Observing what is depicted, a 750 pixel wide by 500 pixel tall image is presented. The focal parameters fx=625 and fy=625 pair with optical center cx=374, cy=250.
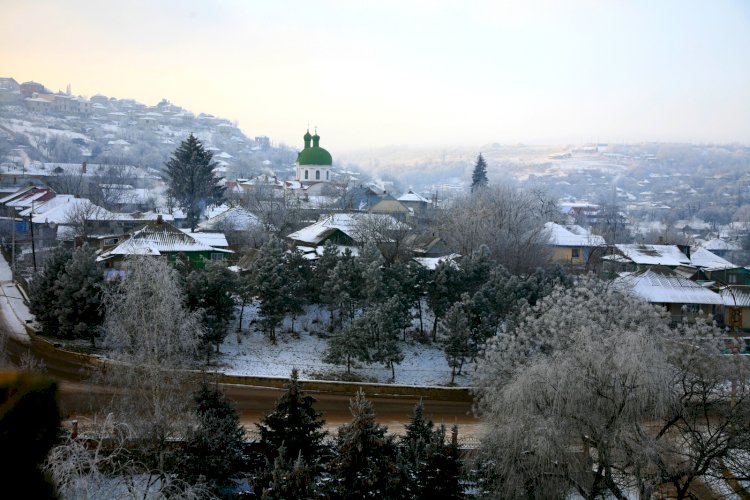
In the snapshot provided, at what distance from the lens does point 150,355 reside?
1375cm

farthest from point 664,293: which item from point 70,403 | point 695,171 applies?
point 695,171

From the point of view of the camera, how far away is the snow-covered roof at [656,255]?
39344mm

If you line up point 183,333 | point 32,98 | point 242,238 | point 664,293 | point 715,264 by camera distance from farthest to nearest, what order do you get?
point 32,98
point 715,264
point 242,238
point 664,293
point 183,333

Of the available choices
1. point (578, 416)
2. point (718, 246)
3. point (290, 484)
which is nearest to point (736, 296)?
point (578, 416)

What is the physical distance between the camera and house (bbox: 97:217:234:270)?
27391 millimetres

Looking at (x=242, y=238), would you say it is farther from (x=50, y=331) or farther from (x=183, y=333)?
(x=183, y=333)

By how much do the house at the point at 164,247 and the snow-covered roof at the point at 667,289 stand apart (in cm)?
1866

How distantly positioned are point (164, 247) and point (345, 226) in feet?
33.8

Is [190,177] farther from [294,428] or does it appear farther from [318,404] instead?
[294,428]

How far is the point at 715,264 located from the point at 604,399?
32978 mm

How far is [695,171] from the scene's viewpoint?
197000mm

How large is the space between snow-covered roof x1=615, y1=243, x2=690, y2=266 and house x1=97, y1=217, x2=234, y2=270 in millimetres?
25814

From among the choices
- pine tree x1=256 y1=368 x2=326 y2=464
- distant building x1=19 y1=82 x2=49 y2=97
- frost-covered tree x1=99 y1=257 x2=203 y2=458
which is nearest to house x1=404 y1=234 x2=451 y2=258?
frost-covered tree x1=99 y1=257 x2=203 y2=458

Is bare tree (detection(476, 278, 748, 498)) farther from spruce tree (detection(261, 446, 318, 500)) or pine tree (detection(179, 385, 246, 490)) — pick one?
pine tree (detection(179, 385, 246, 490))
